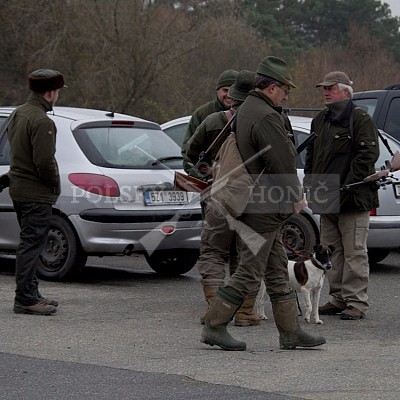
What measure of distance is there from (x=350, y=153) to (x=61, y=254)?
307 cm

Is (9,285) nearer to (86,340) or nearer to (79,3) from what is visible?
(86,340)

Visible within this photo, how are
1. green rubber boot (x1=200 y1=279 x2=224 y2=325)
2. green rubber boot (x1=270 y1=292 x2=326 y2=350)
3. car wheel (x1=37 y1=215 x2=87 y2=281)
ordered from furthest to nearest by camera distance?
car wheel (x1=37 y1=215 x2=87 y2=281) → green rubber boot (x1=200 y1=279 x2=224 y2=325) → green rubber boot (x1=270 y1=292 x2=326 y2=350)

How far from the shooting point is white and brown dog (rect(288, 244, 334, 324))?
8.97 m

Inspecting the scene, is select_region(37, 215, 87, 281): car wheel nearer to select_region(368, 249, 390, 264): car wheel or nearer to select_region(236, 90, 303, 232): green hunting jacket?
select_region(236, 90, 303, 232): green hunting jacket

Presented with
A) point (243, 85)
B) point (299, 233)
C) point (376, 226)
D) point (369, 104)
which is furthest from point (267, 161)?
point (369, 104)

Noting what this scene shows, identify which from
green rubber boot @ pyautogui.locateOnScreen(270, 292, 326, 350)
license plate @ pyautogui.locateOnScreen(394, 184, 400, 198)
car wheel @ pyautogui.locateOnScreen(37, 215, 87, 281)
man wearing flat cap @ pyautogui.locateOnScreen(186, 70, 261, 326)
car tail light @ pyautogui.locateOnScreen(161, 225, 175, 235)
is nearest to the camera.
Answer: green rubber boot @ pyautogui.locateOnScreen(270, 292, 326, 350)

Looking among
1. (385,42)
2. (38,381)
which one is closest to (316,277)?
(38,381)

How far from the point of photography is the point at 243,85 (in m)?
8.53

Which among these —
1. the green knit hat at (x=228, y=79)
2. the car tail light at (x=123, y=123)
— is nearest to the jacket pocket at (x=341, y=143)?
the green knit hat at (x=228, y=79)

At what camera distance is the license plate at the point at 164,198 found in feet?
35.0

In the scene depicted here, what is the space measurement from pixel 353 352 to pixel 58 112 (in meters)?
4.80

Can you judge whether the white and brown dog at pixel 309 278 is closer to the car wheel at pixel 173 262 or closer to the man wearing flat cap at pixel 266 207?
the man wearing flat cap at pixel 266 207

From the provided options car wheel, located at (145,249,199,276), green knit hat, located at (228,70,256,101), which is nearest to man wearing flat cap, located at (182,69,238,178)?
green knit hat, located at (228,70,256,101)

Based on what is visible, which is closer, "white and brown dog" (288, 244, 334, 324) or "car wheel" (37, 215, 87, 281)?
"white and brown dog" (288, 244, 334, 324)
